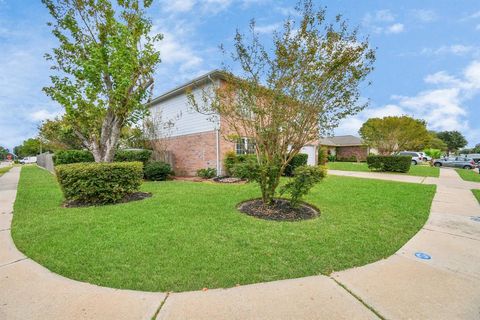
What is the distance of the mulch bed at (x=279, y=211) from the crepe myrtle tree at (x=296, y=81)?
0.36 m

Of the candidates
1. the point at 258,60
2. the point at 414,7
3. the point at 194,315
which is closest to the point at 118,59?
the point at 258,60

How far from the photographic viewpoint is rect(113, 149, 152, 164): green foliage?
13.7m

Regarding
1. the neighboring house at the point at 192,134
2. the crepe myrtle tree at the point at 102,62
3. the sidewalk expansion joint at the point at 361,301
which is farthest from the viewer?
the neighboring house at the point at 192,134

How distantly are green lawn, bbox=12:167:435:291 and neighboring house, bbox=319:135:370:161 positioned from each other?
105ft

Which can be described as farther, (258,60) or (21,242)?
(258,60)

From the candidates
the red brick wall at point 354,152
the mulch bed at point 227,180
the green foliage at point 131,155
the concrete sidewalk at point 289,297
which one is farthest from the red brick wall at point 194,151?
the red brick wall at point 354,152

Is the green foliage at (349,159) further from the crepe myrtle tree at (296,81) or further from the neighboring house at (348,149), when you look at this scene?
the crepe myrtle tree at (296,81)

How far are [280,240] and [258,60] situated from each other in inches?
175

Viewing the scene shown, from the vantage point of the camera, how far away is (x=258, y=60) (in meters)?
5.98

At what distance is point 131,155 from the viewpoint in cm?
1388

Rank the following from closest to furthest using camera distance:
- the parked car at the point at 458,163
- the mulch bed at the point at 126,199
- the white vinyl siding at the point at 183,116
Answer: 1. the mulch bed at the point at 126,199
2. the white vinyl siding at the point at 183,116
3. the parked car at the point at 458,163

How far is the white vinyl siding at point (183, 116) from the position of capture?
13625 mm

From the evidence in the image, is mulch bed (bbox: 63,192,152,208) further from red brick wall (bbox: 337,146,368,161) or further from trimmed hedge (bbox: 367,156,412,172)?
red brick wall (bbox: 337,146,368,161)

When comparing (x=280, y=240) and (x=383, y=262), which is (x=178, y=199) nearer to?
(x=280, y=240)
